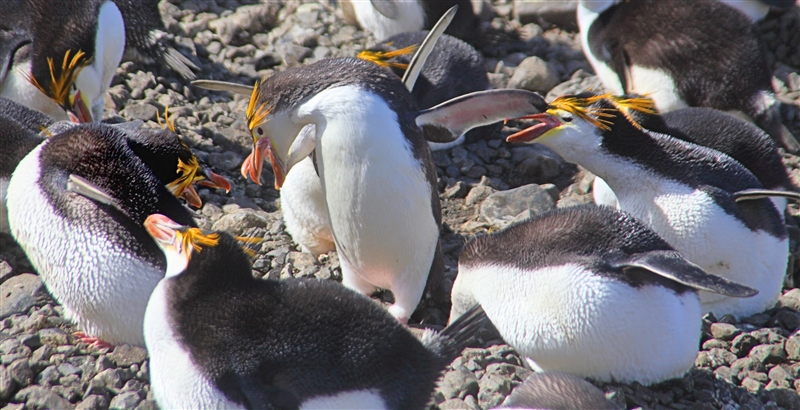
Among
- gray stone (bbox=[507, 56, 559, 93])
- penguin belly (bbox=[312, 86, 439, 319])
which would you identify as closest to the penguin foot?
penguin belly (bbox=[312, 86, 439, 319])

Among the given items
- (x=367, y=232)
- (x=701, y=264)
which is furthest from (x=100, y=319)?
(x=701, y=264)

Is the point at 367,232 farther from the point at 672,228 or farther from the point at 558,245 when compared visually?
the point at 672,228

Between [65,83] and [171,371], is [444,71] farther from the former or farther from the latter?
[171,371]

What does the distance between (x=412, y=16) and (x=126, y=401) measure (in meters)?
2.97

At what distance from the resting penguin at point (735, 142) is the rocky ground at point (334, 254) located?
28cm

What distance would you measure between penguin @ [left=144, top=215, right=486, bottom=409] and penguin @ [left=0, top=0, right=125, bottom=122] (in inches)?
63.8

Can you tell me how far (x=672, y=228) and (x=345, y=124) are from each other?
1202 mm

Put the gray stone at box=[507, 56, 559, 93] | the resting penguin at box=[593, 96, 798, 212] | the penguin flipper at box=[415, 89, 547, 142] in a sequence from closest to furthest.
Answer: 1. the penguin flipper at box=[415, 89, 547, 142]
2. the resting penguin at box=[593, 96, 798, 212]
3. the gray stone at box=[507, 56, 559, 93]

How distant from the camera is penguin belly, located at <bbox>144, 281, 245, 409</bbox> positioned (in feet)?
6.81

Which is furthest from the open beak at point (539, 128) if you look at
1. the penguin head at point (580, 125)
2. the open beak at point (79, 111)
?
the open beak at point (79, 111)

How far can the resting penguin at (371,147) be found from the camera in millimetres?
2590

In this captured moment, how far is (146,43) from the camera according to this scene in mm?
4246

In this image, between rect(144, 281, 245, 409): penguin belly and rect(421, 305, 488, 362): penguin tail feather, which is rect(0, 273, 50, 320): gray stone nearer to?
rect(144, 281, 245, 409): penguin belly

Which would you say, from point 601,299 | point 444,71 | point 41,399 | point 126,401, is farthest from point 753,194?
point 41,399
